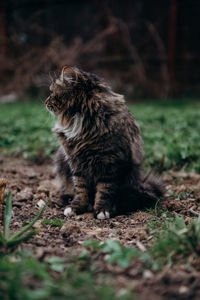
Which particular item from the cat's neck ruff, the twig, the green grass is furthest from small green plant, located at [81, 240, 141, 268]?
the green grass

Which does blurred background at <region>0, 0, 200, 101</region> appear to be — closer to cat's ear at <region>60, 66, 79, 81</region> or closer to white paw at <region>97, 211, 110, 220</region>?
cat's ear at <region>60, 66, 79, 81</region>

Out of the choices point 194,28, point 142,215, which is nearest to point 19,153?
point 142,215

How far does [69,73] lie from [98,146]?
0.71m

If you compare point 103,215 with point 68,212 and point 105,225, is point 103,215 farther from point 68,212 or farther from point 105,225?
point 68,212

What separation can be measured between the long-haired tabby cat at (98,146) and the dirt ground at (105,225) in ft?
0.55

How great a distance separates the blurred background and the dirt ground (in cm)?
639

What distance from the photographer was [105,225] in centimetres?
281

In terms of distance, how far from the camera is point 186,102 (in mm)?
9430

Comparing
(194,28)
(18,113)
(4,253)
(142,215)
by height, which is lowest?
(142,215)

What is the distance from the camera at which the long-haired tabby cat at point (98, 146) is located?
3.05 meters

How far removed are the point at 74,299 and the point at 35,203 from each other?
1.94 metres

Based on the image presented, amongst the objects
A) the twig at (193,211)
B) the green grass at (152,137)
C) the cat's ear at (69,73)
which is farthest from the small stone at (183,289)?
the green grass at (152,137)

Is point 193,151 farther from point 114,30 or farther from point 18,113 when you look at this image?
point 114,30

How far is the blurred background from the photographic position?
33.8ft
